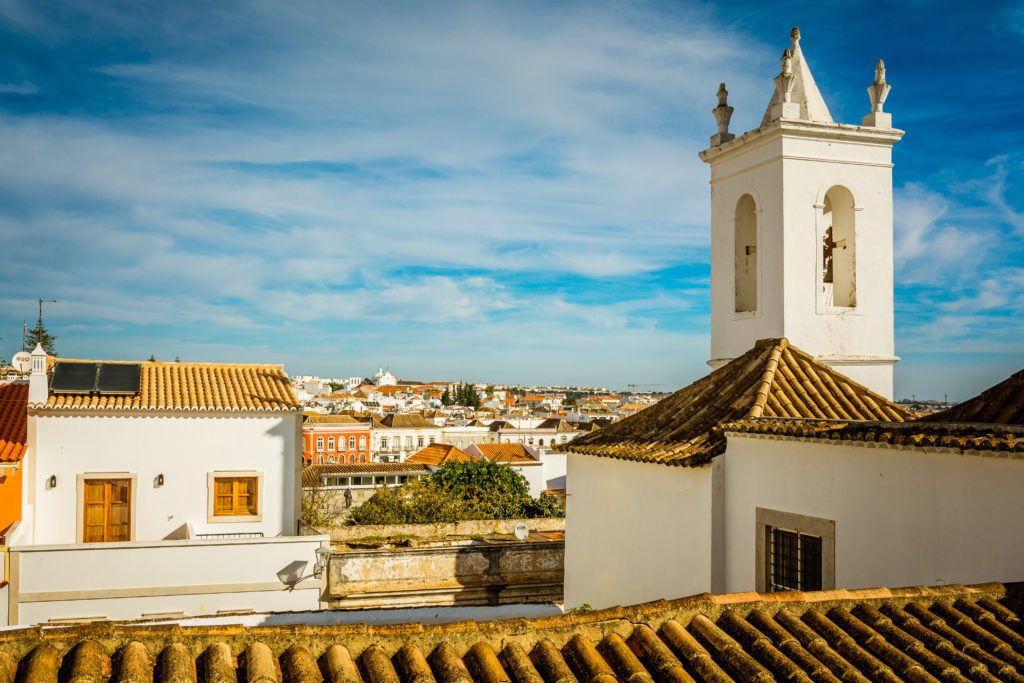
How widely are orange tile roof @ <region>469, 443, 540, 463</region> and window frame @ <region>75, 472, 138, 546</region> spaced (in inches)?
1381

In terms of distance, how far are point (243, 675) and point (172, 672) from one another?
28 cm

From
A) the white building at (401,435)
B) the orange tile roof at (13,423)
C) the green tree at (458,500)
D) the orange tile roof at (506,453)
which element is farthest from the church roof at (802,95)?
the white building at (401,435)

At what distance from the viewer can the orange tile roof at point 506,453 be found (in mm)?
50969

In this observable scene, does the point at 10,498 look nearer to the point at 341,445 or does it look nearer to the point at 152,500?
the point at 152,500

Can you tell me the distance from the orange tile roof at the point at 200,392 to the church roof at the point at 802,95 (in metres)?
10.5

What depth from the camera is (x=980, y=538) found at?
5543 millimetres

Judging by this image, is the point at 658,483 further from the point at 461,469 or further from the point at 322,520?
the point at 461,469

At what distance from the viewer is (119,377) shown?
1603 cm

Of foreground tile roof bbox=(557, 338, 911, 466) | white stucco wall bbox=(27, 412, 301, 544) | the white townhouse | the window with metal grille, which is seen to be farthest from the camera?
white stucco wall bbox=(27, 412, 301, 544)

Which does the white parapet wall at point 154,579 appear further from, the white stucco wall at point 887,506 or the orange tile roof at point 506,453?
the orange tile roof at point 506,453

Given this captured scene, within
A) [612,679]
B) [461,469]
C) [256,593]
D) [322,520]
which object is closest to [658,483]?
[612,679]

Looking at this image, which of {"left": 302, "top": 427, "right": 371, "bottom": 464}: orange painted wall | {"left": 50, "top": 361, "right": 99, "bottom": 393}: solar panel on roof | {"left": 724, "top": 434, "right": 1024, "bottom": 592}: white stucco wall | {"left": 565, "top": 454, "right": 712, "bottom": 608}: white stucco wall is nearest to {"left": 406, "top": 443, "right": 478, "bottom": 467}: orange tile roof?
{"left": 302, "top": 427, "right": 371, "bottom": 464}: orange painted wall

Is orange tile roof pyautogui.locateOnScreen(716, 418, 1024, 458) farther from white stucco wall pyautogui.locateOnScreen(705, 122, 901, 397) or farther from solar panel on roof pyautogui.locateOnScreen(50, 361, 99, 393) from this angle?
solar panel on roof pyautogui.locateOnScreen(50, 361, 99, 393)

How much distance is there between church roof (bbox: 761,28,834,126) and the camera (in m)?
11.1
